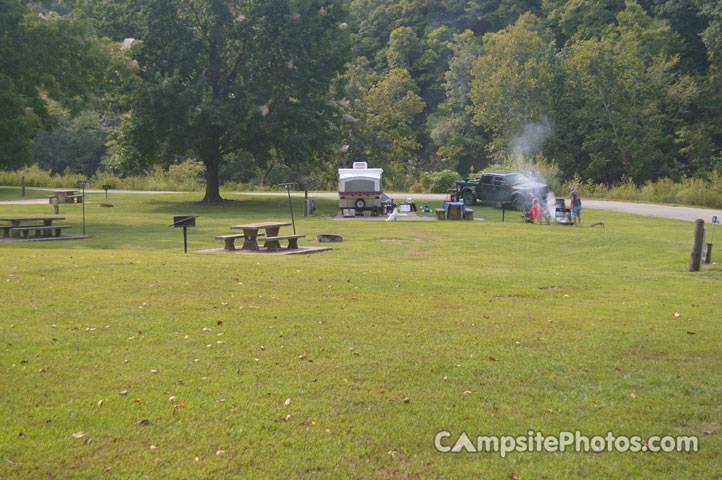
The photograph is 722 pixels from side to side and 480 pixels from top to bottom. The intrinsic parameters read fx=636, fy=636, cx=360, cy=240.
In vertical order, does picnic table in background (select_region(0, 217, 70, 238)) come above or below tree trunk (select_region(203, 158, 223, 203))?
below

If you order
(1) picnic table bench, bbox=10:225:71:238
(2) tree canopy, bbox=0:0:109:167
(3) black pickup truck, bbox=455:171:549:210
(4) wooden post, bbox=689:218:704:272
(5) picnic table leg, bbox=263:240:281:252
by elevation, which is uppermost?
(2) tree canopy, bbox=0:0:109:167

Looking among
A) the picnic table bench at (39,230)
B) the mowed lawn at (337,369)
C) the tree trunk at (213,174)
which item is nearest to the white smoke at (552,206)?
the mowed lawn at (337,369)

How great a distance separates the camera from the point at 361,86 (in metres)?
59.4

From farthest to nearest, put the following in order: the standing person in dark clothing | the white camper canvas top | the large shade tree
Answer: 1. the large shade tree
2. the white camper canvas top
3. the standing person in dark clothing

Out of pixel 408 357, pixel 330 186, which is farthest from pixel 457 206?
pixel 330 186

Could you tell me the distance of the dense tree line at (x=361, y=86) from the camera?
25.8m

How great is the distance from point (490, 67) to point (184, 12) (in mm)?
30548

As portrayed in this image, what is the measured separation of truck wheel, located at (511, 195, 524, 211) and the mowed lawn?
750 inches

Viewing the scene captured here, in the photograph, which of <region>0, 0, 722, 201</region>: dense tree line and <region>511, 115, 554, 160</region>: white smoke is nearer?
<region>0, 0, 722, 201</region>: dense tree line

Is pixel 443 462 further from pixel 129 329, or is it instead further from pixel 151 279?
pixel 151 279

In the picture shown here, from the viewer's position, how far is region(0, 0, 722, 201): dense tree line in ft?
84.7

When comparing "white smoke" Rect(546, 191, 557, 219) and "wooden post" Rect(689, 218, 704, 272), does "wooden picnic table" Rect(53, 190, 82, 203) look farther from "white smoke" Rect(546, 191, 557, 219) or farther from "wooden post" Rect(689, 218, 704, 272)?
"wooden post" Rect(689, 218, 704, 272)

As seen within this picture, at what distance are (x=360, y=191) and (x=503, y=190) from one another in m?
8.01

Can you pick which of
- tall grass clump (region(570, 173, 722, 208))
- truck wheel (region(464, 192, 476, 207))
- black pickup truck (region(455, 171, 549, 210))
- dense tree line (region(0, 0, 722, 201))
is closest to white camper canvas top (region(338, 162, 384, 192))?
black pickup truck (region(455, 171, 549, 210))
